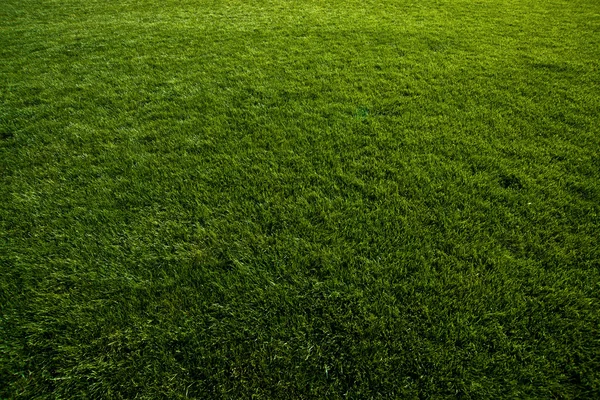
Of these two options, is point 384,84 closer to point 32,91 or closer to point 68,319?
point 68,319

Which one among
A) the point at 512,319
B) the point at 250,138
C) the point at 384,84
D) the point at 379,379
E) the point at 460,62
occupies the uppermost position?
the point at 460,62

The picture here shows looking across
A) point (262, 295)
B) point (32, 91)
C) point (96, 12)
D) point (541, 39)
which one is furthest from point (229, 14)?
point (262, 295)

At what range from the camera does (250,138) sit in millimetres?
3303

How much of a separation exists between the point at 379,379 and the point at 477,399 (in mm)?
469

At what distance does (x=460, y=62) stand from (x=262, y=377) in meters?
4.66

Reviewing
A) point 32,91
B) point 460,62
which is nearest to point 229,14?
point 32,91

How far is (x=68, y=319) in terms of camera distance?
6.31ft

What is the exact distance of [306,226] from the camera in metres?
2.42

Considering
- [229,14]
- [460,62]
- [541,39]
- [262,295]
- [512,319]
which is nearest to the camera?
[512,319]

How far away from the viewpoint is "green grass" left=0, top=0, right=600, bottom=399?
171cm

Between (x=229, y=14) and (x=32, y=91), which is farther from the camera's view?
(x=229, y=14)

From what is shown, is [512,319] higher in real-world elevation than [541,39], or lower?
lower

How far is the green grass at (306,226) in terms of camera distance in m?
1.71

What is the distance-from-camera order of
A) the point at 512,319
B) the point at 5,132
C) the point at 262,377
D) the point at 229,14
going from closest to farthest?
the point at 262,377, the point at 512,319, the point at 5,132, the point at 229,14
